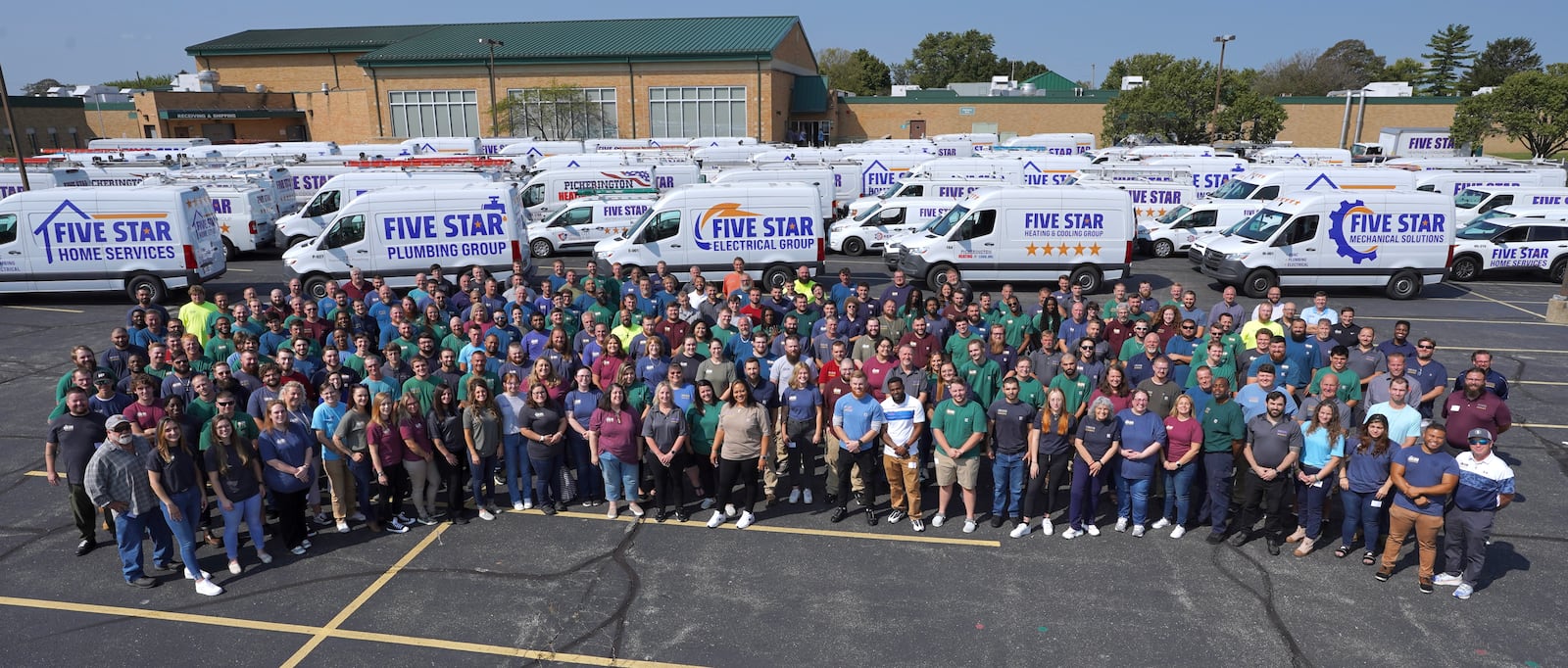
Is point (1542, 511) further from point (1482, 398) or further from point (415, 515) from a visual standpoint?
point (415, 515)

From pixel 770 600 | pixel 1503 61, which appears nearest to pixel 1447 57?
pixel 1503 61

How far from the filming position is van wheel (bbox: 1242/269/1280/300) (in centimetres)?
1838

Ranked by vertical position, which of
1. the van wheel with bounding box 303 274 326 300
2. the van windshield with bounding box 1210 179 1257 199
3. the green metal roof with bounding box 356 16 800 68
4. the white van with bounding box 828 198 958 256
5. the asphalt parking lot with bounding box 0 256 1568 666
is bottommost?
the asphalt parking lot with bounding box 0 256 1568 666

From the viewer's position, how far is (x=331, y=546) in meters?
7.91

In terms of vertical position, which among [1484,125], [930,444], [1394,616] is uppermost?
[1484,125]

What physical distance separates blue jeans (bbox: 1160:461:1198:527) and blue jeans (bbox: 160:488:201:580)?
820 cm

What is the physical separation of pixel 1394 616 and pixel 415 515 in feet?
27.5

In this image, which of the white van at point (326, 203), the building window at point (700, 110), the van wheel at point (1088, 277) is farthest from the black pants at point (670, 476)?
the building window at point (700, 110)

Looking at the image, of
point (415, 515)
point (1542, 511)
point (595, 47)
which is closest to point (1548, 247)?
point (1542, 511)

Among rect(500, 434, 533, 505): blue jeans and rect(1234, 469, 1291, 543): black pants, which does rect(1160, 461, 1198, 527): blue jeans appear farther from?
rect(500, 434, 533, 505): blue jeans

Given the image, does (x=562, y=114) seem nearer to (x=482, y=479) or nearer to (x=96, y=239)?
(x=96, y=239)

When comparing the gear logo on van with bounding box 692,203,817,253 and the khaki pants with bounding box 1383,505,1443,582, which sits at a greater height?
the gear logo on van with bounding box 692,203,817,253

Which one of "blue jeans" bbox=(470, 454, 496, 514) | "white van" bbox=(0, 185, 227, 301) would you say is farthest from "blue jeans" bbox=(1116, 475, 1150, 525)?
"white van" bbox=(0, 185, 227, 301)

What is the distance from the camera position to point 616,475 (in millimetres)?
8445
